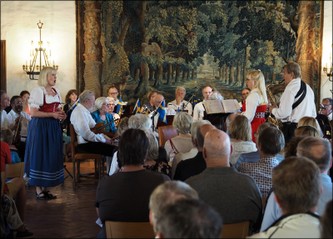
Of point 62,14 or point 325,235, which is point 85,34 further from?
point 325,235

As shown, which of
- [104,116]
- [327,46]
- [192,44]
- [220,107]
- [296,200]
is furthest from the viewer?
[192,44]

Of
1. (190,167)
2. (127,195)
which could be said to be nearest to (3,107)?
(190,167)

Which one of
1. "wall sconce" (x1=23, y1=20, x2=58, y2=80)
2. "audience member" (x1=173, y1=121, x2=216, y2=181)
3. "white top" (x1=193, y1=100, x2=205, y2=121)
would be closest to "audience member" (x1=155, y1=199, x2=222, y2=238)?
"audience member" (x1=173, y1=121, x2=216, y2=181)

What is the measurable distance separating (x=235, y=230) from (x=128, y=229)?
2.12 ft

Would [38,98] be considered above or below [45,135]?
above

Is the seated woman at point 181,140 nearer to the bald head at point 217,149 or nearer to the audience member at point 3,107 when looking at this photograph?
the bald head at point 217,149

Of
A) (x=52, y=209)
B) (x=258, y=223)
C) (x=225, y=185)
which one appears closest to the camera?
(x=225, y=185)

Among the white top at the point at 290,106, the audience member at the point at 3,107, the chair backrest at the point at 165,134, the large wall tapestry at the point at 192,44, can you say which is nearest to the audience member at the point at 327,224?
the white top at the point at 290,106

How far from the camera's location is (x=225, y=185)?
388 cm

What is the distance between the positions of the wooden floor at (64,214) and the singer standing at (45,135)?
14.9 inches

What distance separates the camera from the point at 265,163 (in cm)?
482

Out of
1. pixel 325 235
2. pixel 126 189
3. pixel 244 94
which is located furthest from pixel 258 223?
pixel 244 94

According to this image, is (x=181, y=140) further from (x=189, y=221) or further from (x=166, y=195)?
(x=189, y=221)

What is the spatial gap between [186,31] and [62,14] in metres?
2.77
